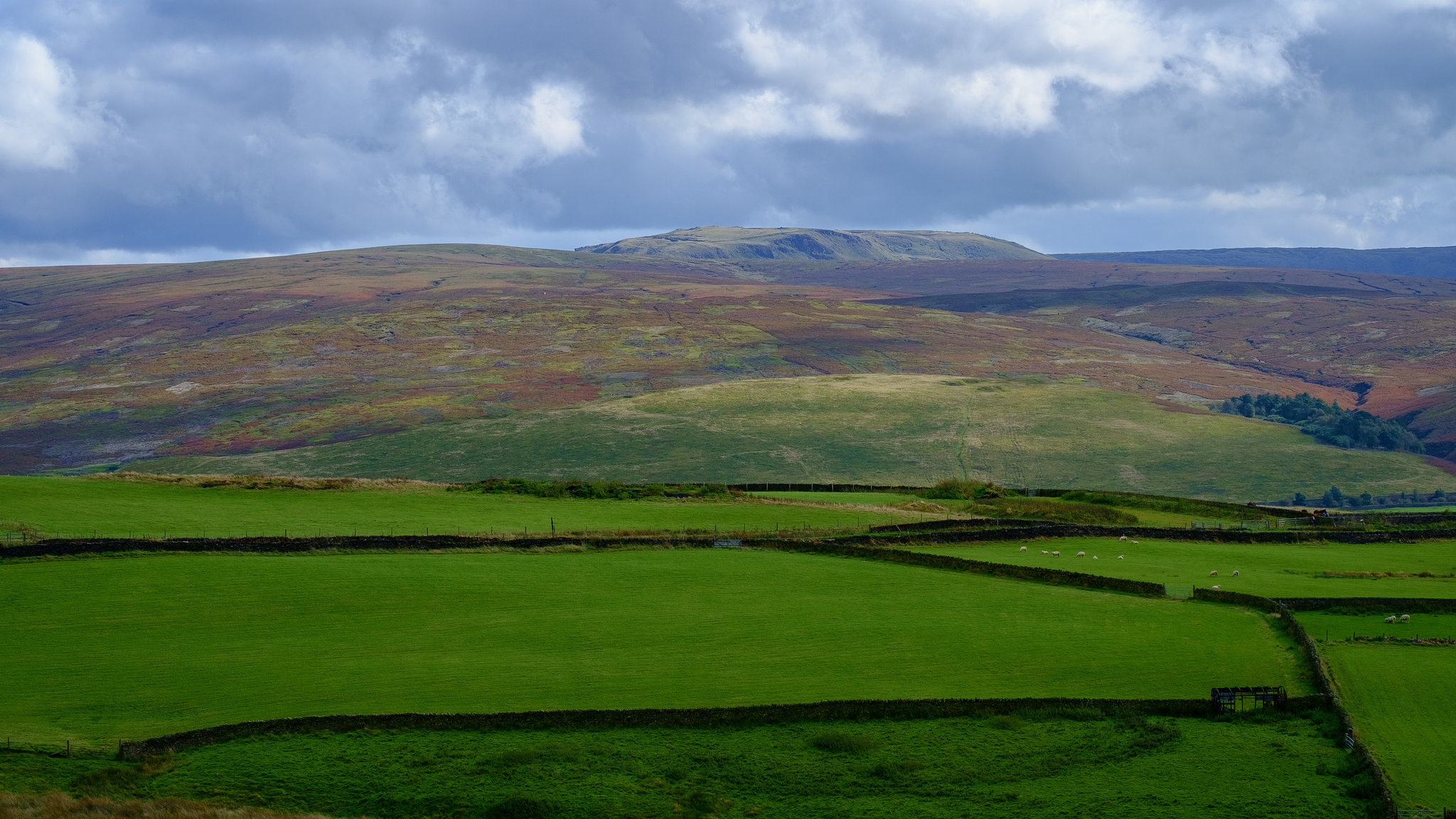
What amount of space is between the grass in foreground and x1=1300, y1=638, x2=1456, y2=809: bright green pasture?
3.43 ft

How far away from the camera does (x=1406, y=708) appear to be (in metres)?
28.9

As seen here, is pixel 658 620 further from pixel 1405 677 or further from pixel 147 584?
pixel 1405 677

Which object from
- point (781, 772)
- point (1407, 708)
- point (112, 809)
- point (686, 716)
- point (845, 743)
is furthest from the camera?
point (1407, 708)

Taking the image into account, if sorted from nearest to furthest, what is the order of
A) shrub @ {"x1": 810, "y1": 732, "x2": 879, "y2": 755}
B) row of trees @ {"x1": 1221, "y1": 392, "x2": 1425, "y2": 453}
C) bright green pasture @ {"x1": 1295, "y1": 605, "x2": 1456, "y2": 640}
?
shrub @ {"x1": 810, "y1": 732, "x2": 879, "y2": 755} → bright green pasture @ {"x1": 1295, "y1": 605, "x2": 1456, "y2": 640} → row of trees @ {"x1": 1221, "y1": 392, "x2": 1425, "y2": 453}

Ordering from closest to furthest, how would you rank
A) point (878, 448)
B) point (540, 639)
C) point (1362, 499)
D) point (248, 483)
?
point (540, 639) < point (248, 483) < point (1362, 499) < point (878, 448)

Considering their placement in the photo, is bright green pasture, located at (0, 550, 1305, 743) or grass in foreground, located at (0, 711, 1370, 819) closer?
grass in foreground, located at (0, 711, 1370, 819)

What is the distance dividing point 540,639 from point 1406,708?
22785 mm

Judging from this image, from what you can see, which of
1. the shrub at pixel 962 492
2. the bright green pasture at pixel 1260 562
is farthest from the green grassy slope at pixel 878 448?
the bright green pasture at pixel 1260 562

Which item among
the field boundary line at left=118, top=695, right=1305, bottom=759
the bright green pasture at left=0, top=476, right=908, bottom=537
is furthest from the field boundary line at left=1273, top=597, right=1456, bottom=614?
the bright green pasture at left=0, top=476, right=908, bottom=537

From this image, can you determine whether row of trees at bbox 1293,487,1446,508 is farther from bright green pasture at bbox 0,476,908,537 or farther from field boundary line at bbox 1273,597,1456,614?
field boundary line at bbox 1273,597,1456,614

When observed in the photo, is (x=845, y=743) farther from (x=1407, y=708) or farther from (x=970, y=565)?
(x=970, y=565)

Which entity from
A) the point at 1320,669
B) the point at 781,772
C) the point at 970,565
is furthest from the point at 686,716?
the point at 970,565

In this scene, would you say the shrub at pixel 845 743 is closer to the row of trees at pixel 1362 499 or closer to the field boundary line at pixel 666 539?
the field boundary line at pixel 666 539

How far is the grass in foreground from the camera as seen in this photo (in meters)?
24.5
